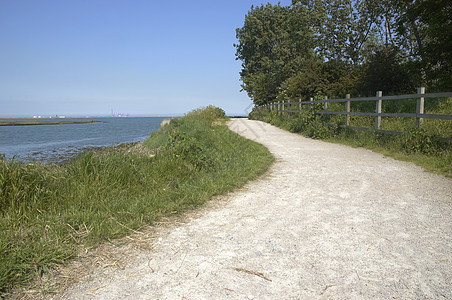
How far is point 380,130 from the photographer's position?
9875 mm

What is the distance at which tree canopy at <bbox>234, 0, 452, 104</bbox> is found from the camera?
15109 millimetres

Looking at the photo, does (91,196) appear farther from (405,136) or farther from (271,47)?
(271,47)

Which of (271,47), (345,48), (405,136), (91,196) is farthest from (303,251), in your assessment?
(271,47)

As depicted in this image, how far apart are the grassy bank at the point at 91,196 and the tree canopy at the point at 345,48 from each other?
11931mm

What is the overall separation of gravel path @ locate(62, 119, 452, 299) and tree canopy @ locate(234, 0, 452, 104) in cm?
1209

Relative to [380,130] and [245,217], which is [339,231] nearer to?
[245,217]

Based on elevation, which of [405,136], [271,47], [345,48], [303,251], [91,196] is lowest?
[303,251]

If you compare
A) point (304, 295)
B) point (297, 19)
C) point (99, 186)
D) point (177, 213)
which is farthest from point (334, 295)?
point (297, 19)

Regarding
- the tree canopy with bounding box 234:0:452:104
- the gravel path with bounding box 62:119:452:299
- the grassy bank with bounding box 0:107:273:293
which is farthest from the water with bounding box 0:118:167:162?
the tree canopy with bounding box 234:0:452:104

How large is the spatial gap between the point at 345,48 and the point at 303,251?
34023 mm

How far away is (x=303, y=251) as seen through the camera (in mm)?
2994

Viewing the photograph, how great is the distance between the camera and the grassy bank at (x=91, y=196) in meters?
2.89

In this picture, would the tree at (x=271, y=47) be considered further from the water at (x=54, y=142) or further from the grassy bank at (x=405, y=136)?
the grassy bank at (x=405, y=136)

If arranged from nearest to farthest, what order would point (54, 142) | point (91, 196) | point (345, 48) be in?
point (91, 196) < point (54, 142) < point (345, 48)
